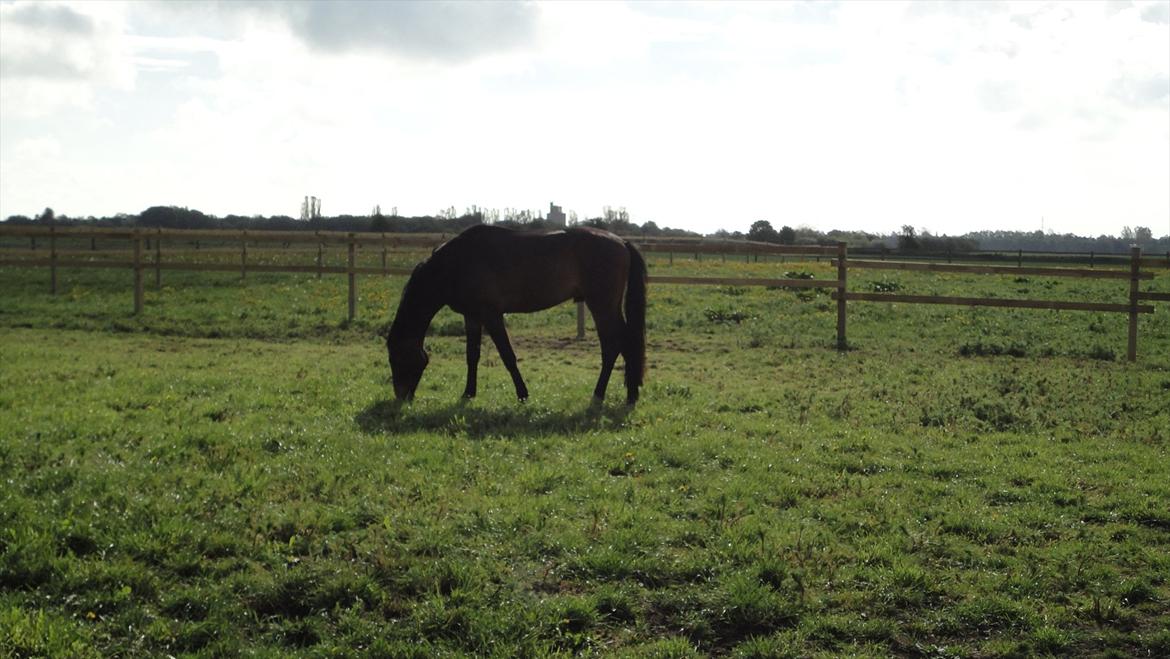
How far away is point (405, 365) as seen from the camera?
8.79 metres

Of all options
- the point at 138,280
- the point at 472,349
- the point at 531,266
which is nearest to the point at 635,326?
the point at 531,266

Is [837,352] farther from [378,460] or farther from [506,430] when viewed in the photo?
[378,460]

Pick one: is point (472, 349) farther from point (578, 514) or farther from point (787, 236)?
point (787, 236)

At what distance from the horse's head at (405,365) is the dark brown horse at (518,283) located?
22mm

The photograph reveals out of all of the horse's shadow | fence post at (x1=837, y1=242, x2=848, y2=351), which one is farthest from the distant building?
the horse's shadow

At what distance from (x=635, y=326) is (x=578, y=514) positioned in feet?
12.9

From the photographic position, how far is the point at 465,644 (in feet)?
12.6

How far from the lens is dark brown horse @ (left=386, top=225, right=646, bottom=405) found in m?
8.93

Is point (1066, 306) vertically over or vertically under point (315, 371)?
over

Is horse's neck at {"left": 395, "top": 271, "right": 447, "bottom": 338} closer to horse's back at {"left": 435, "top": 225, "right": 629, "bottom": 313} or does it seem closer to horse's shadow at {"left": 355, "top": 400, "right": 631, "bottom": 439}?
horse's back at {"left": 435, "top": 225, "right": 629, "bottom": 313}

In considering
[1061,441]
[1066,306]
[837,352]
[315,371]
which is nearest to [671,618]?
[1061,441]

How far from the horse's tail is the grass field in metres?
0.37

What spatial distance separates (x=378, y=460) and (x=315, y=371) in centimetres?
451

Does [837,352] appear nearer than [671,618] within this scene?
No
